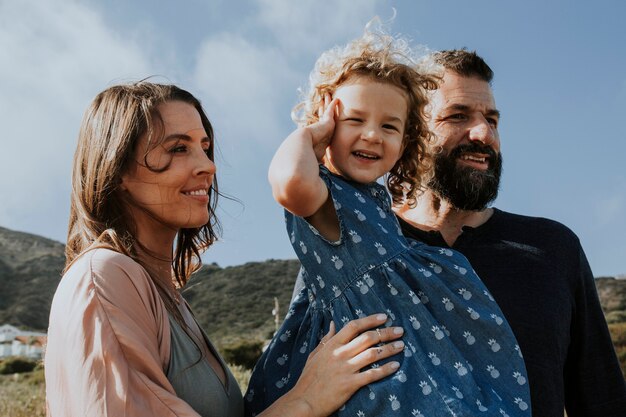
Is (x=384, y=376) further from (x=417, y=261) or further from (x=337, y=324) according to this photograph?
(x=417, y=261)

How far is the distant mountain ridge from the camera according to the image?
32688 millimetres

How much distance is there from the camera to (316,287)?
2.34 meters

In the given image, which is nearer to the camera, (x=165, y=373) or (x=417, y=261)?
(x=165, y=373)

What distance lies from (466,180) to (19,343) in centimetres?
3094

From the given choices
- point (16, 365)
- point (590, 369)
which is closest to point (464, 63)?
point (590, 369)

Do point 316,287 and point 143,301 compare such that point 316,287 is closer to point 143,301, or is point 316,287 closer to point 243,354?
point 143,301

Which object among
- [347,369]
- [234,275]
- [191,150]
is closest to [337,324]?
[347,369]

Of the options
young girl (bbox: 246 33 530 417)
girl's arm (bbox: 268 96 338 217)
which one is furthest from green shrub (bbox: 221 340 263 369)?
girl's arm (bbox: 268 96 338 217)

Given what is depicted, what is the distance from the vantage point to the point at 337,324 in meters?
2.26

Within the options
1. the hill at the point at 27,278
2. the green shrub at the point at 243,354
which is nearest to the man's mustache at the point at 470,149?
the green shrub at the point at 243,354

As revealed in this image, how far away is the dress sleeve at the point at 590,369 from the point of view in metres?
3.11

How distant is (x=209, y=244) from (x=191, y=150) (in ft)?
2.20

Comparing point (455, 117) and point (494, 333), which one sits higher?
point (455, 117)

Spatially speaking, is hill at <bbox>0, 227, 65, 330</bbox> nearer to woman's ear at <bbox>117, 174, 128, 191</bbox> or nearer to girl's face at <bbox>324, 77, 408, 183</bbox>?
woman's ear at <bbox>117, 174, 128, 191</bbox>
